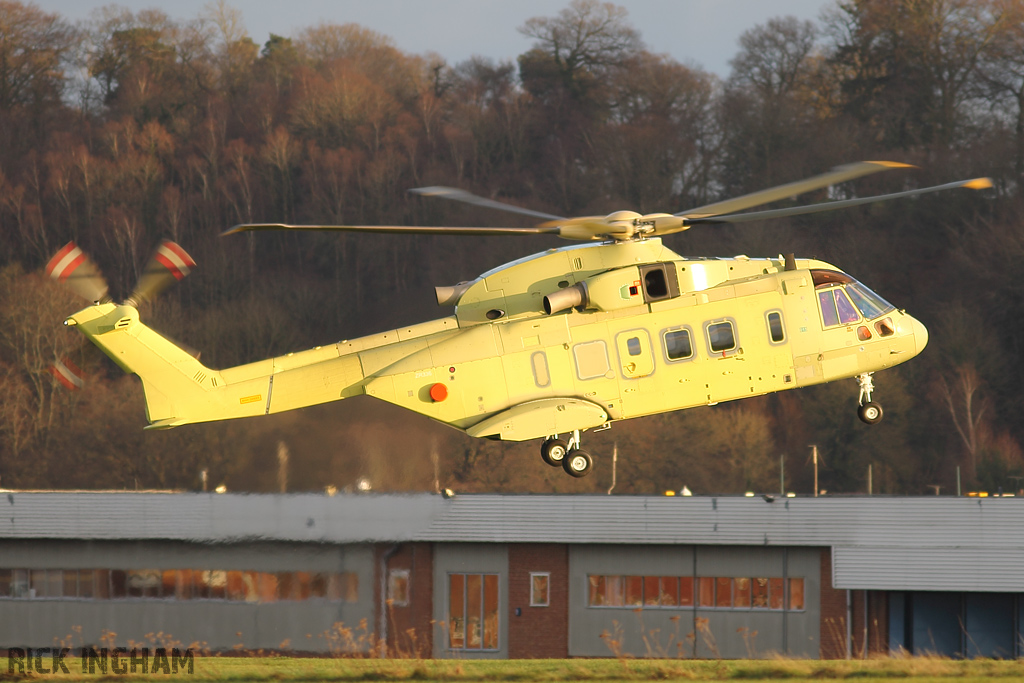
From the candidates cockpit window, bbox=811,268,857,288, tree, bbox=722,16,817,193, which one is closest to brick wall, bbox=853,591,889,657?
cockpit window, bbox=811,268,857,288

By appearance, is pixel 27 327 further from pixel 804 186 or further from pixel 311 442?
pixel 804 186

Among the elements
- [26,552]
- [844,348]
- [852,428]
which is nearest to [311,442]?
[26,552]

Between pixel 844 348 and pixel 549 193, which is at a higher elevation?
pixel 549 193

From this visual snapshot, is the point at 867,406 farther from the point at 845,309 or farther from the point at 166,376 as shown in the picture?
the point at 166,376

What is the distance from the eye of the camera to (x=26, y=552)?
50.4 metres

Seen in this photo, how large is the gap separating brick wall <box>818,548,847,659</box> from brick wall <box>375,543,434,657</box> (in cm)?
1503

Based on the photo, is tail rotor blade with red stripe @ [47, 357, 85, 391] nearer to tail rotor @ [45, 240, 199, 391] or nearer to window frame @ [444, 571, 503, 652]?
tail rotor @ [45, 240, 199, 391]

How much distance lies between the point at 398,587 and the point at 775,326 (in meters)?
26.1

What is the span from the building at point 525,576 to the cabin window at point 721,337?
22.1 m

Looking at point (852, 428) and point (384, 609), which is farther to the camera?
point (852, 428)

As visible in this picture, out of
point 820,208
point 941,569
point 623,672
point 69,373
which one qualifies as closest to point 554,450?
point 623,672

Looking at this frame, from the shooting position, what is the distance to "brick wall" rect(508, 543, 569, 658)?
49.2 m

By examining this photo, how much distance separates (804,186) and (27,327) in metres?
67.7

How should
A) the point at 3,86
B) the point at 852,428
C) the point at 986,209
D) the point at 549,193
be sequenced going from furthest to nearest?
the point at 3,86, the point at 549,193, the point at 986,209, the point at 852,428
